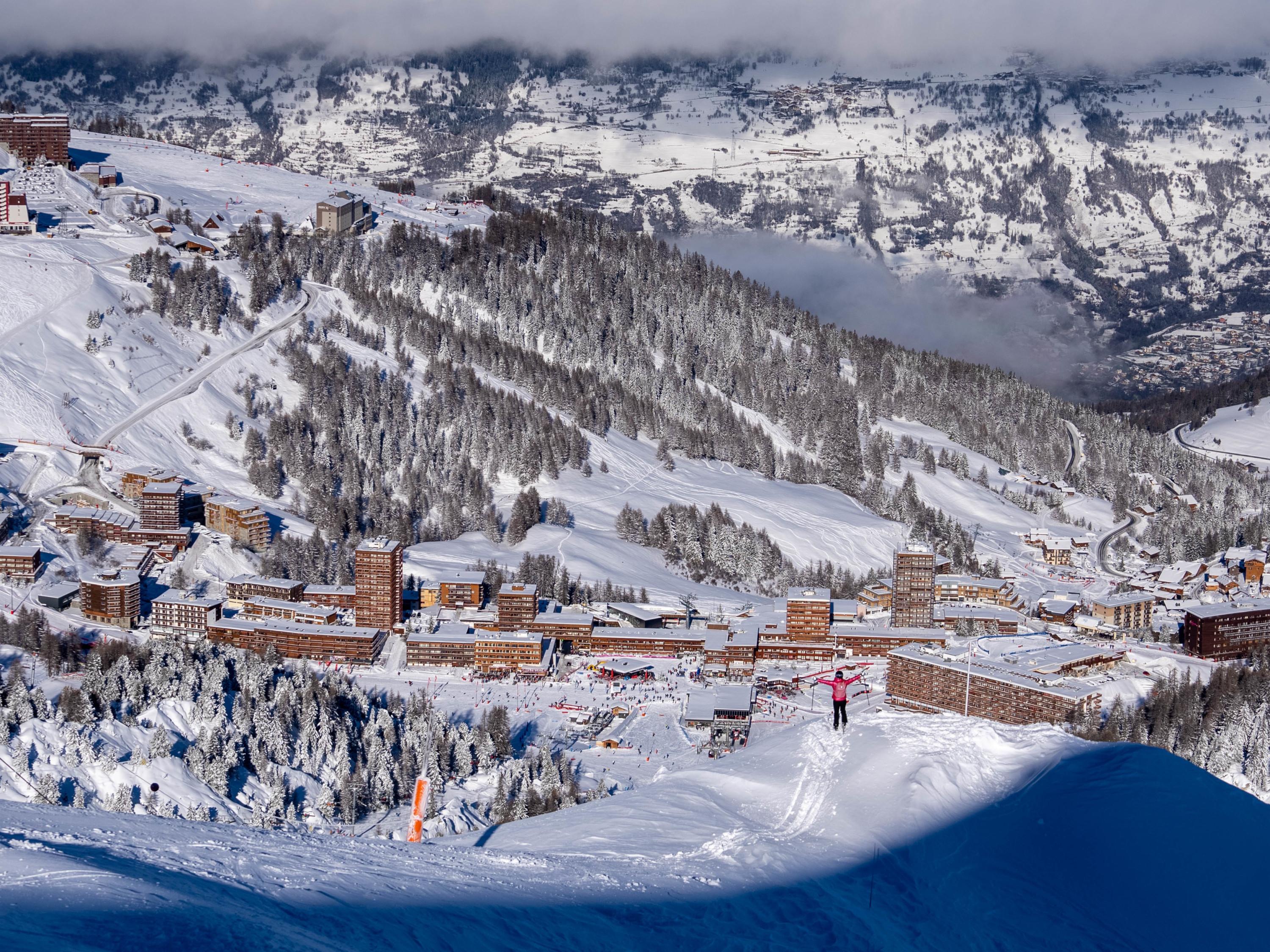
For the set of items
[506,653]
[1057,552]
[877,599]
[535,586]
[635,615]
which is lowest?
[506,653]

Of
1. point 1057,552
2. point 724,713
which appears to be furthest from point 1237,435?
point 724,713

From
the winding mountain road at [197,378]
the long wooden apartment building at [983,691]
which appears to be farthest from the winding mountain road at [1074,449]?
the winding mountain road at [197,378]

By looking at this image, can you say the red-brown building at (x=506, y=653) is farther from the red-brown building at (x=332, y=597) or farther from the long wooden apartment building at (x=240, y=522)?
the long wooden apartment building at (x=240, y=522)

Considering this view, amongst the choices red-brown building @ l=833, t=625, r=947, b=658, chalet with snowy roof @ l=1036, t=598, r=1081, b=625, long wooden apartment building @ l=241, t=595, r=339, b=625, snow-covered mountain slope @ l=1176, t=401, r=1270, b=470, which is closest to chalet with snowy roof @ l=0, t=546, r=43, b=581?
long wooden apartment building @ l=241, t=595, r=339, b=625

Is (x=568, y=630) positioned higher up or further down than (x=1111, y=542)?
further down

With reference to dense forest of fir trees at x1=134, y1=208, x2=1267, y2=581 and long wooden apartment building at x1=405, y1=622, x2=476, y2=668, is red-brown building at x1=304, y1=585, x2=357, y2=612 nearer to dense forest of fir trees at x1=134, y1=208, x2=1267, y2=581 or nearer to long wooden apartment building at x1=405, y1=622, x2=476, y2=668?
long wooden apartment building at x1=405, y1=622, x2=476, y2=668

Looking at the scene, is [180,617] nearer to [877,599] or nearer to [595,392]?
[877,599]
